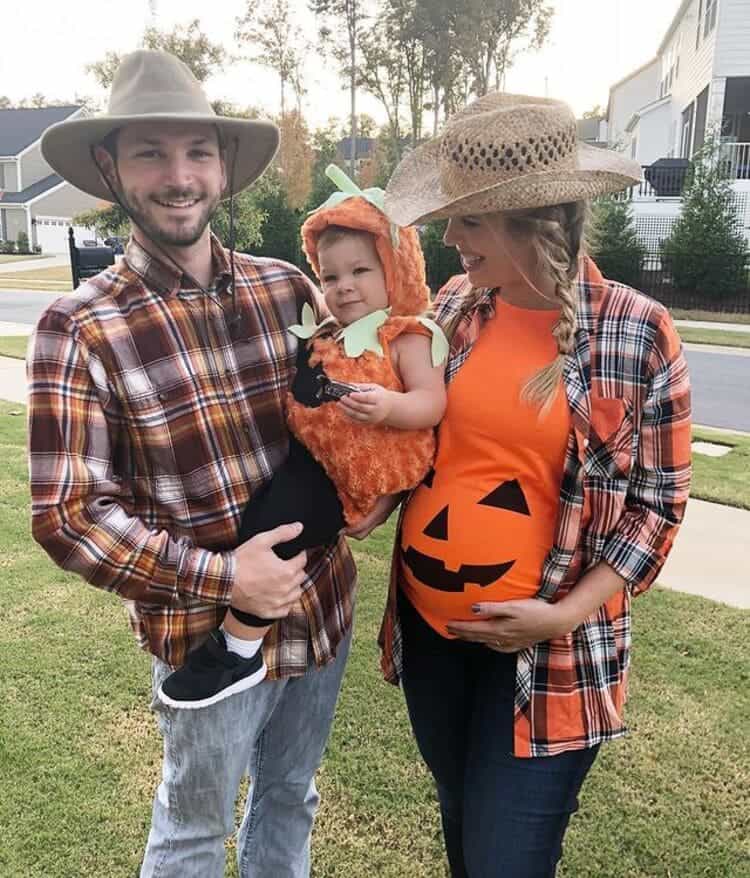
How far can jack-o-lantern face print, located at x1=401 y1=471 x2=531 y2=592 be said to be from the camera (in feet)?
5.98

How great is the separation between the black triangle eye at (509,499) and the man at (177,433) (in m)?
0.47

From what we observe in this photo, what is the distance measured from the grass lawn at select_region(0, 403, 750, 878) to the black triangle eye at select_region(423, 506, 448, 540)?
1311 mm

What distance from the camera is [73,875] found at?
251cm

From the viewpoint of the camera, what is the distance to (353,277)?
196cm

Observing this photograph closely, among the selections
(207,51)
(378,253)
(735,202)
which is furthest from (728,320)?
(378,253)

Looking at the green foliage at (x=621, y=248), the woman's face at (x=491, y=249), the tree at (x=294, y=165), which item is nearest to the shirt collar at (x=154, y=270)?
the woman's face at (x=491, y=249)

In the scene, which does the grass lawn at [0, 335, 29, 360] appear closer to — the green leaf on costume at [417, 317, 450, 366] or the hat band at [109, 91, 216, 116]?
the hat band at [109, 91, 216, 116]

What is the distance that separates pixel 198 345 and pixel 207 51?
21275 millimetres

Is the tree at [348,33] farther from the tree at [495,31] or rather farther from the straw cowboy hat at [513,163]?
the straw cowboy hat at [513,163]

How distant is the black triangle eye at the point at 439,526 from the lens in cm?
Result: 187

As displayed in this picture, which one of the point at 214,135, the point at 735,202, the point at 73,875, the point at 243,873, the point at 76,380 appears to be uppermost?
the point at 735,202

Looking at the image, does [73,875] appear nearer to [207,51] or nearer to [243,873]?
[243,873]

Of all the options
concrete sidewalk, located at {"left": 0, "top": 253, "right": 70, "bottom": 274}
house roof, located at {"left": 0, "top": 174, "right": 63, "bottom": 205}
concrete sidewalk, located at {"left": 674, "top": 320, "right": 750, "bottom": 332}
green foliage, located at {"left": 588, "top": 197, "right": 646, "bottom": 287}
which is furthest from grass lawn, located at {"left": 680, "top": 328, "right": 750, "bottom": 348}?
house roof, located at {"left": 0, "top": 174, "right": 63, "bottom": 205}

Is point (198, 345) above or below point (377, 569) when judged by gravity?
above
